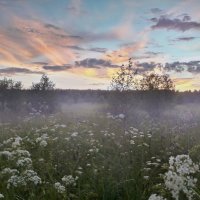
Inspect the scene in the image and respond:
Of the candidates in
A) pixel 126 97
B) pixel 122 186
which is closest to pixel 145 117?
pixel 126 97

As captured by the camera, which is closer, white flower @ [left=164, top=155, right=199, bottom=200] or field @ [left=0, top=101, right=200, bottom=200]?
white flower @ [left=164, top=155, right=199, bottom=200]

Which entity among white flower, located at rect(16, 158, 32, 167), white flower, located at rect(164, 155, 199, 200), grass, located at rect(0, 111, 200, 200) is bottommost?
grass, located at rect(0, 111, 200, 200)

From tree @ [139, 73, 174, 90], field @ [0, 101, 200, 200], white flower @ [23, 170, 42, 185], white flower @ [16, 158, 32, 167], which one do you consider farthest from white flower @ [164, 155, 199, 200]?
tree @ [139, 73, 174, 90]

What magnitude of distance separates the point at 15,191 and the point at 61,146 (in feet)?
14.5

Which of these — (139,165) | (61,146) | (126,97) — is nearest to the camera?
(139,165)

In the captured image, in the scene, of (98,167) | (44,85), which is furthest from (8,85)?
(98,167)

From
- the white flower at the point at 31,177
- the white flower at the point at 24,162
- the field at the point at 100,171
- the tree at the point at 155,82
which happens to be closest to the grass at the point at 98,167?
the field at the point at 100,171

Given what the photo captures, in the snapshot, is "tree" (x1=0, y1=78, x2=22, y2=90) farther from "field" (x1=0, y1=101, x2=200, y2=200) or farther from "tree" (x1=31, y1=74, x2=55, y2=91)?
"field" (x1=0, y1=101, x2=200, y2=200)

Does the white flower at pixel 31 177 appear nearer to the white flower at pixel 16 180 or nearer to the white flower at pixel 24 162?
the white flower at pixel 16 180

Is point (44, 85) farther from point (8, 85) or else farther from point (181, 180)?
point (181, 180)

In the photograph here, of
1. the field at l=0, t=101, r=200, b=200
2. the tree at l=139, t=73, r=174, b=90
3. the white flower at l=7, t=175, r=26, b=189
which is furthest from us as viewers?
the tree at l=139, t=73, r=174, b=90

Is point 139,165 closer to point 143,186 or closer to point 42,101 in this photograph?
point 143,186

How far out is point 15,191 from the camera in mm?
8734

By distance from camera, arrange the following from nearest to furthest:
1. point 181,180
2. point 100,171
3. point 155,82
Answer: point 181,180 < point 100,171 < point 155,82
